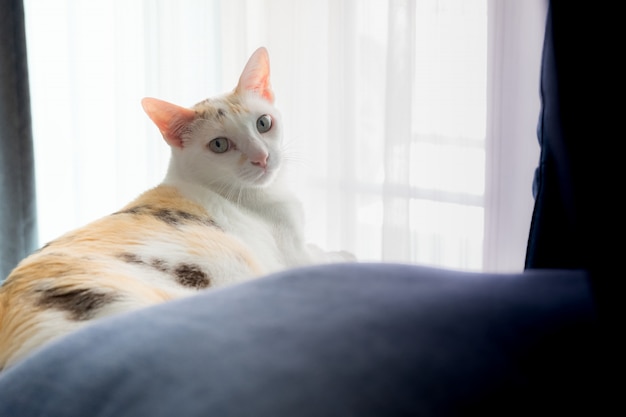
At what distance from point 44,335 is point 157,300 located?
0.13 meters

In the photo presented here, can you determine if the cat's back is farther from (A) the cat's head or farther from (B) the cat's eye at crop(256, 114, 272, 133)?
(B) the cat's eye at crop(256, 114, 272, 133)

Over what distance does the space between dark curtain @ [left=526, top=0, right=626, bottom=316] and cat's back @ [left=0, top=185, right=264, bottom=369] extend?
475 millimetres

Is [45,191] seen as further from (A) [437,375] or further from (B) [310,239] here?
(A) [437,375]

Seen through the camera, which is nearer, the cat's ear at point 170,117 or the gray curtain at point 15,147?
the cat's ear at point 170,117

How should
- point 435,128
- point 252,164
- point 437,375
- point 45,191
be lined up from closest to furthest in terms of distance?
point 437,375 → point 252,164 → point 435,128 → point 45,191

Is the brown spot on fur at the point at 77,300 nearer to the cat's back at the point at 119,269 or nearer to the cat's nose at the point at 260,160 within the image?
the cat's back at the point at 119,269

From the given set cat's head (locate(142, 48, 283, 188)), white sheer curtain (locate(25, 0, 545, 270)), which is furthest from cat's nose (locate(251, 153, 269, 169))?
white sheer curtain (locate(25, 0, 545, 270))

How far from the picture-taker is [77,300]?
83 centimetres

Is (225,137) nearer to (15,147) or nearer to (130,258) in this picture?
(130,258)

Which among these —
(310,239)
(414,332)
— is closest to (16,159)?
(310,239)

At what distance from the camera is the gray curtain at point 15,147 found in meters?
2.10

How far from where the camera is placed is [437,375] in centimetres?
45

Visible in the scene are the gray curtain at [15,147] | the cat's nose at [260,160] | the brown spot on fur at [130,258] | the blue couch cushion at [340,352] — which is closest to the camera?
the blue couch cushion at [340,352]

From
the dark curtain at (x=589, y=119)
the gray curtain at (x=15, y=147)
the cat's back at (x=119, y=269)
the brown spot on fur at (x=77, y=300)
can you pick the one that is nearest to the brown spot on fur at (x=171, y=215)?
the cat's back at (x=119, y=269)
